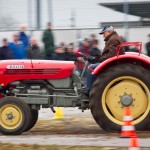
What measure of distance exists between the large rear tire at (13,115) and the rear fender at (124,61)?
4.72 feet

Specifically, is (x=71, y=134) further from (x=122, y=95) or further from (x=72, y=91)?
(x=122, y=95)

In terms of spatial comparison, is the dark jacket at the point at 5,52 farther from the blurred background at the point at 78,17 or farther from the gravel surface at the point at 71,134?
the gravel surface at the point at 71,134

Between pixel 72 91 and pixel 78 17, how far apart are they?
827 cm

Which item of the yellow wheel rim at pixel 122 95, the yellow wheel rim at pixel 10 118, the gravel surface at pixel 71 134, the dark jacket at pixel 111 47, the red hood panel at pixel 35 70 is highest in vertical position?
the dark jacket at pixel 111 47

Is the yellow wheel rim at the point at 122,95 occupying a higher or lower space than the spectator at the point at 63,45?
lower

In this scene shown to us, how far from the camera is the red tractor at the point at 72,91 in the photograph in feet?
34.7

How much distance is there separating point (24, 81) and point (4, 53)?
6110mm

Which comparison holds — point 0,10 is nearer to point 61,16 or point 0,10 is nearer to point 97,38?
point 61,16

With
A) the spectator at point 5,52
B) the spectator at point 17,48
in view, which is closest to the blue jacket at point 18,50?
the spectator at point 17,48

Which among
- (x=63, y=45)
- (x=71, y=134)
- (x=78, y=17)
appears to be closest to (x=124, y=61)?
(x=71, y=134)

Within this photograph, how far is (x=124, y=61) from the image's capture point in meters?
10.7

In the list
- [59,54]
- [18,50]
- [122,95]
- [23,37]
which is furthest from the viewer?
[23,37]

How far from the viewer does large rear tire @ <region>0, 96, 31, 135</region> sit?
429 inches

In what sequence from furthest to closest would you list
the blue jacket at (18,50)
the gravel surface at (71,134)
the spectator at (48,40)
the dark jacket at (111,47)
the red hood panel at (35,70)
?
the spectator at (48,40), the blue jacket at (18,50), the red hood panel at (35,70), the dark jacket at (111,47), the gravel surface at (71,134)
